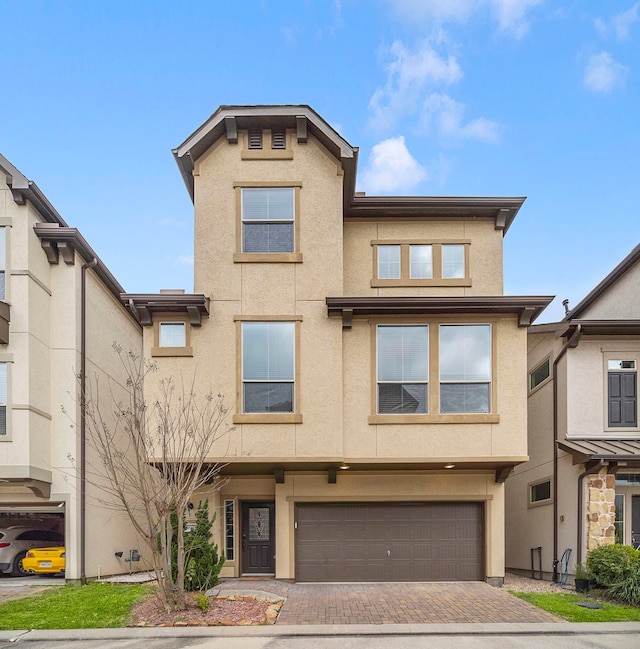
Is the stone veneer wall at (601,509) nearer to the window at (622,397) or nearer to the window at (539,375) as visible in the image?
the window at (622,397)

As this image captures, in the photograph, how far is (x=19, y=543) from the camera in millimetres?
13844

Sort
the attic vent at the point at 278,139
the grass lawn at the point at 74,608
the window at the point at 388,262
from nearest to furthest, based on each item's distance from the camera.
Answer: the grass lawn at the point at 74,608
the attic vent at the point at 278,139
the window at the point at 388,262

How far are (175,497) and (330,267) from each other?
5.64 m

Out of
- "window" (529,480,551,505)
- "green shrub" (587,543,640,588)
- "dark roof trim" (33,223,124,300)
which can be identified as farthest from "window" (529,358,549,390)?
"dark roof trim" (33,223,124,300)

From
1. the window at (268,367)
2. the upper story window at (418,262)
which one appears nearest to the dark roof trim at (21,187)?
the window at (268,367)

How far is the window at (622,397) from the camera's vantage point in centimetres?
1306

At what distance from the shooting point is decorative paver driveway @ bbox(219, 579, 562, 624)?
930cm

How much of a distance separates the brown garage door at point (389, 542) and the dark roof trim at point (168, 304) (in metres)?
5.15

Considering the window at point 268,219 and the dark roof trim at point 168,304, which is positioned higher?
the window at point 268,219

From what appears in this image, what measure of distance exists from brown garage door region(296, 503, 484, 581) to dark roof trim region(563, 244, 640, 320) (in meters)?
7.91

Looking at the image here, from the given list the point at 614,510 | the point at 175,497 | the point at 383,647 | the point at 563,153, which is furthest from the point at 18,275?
the point at 563,153

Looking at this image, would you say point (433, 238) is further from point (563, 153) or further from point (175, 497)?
point (563, 153)

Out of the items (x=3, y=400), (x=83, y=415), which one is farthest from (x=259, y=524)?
(x=3, y=400)

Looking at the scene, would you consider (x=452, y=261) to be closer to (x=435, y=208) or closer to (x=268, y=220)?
(x=435, y=208)
